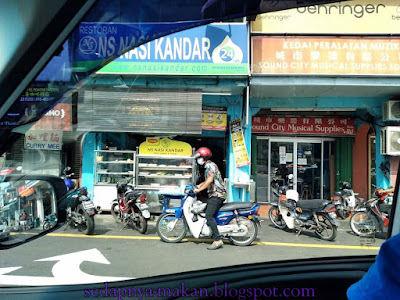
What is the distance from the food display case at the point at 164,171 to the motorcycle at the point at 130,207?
0.67 metres

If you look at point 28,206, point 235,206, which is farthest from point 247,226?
point 28,206

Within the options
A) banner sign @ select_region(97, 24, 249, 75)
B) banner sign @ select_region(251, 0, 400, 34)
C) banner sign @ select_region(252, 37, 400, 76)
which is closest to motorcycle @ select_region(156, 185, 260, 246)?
banner sign @ select_region(252, 37, 400, 76)

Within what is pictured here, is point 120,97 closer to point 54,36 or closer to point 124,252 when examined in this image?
point 54,36

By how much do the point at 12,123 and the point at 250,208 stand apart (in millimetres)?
3792

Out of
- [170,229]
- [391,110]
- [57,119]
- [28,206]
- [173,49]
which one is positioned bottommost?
[170,229]

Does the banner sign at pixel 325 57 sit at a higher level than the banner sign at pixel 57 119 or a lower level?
higher

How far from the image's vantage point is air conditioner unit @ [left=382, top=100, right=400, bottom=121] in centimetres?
447

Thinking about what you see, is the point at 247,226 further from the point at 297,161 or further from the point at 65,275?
the point at 297,161

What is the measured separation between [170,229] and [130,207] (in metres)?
0.72

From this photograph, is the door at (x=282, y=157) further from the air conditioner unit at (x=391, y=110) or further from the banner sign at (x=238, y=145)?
the air conditioner unit at (x=391, y=110)

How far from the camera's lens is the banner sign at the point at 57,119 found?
2.87 ft

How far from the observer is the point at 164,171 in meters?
6.50

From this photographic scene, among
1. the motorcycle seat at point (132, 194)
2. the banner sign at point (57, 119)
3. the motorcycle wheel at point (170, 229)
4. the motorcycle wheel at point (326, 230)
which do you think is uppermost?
the banner sign at point (57, 119)

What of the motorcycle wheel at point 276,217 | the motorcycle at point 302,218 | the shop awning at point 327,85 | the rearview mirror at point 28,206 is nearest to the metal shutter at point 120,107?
the rearview mirror at point 28,206
